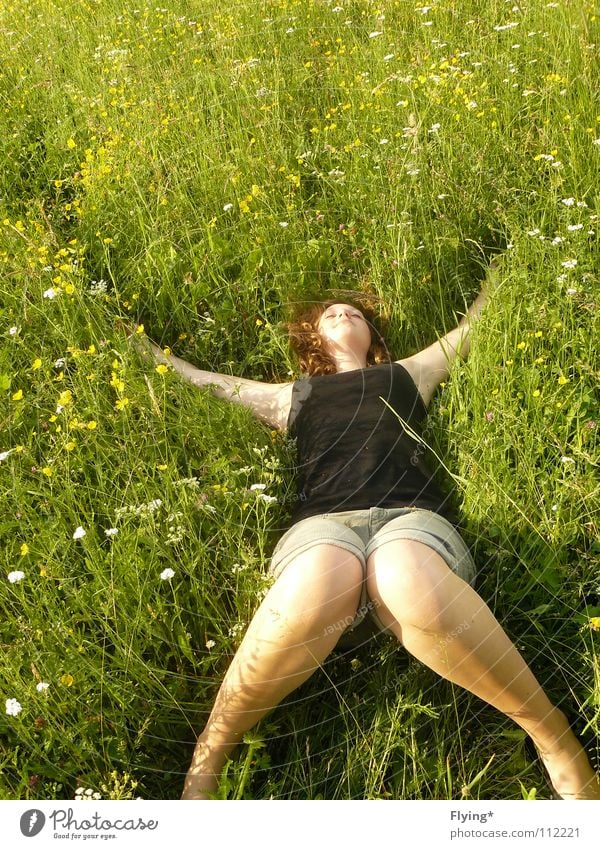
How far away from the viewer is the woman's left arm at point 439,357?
3.34 metres

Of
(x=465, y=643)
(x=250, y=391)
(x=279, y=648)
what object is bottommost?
(x=465, y=643)

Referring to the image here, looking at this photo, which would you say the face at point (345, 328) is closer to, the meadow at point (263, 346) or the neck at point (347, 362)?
the neck at point (347, 362)

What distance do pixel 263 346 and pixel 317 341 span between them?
1.08 ft

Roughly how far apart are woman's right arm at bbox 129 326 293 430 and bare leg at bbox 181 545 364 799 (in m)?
0.92

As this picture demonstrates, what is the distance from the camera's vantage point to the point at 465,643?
236cm

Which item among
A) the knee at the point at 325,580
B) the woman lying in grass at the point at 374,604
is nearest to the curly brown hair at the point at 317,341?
the woman lying in grass at the point at 374,604

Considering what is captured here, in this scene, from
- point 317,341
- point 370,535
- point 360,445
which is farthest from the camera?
point 317,341

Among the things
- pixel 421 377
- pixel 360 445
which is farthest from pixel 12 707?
pixel 421 377

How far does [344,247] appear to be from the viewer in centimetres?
392

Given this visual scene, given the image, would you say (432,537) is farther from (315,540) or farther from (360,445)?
(360,445)

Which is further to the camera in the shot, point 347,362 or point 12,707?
point 347,362

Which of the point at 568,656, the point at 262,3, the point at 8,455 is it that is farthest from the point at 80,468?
the point at 262,3

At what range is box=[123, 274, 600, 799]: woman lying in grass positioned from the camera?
2.37 metres

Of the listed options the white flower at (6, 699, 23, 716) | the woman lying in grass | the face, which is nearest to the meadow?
the white flower at (6, 699, 23, 716)
